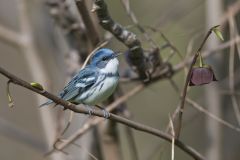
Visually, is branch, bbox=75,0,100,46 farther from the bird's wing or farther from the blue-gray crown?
the blue-gray crown

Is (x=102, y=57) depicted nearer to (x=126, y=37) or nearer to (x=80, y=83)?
(x=80, y=83)

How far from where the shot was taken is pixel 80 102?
3.22m

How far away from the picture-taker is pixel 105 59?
137 inches

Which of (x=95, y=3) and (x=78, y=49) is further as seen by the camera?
(x=78, y=49)

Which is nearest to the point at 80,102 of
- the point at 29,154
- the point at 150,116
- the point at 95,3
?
the point at 95,3

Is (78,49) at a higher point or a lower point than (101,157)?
higher

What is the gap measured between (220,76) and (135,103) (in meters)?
2.02

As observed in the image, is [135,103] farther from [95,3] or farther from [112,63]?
[95,3]

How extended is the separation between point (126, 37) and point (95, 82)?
0.77m

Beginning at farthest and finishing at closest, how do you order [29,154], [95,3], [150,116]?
[29,154] → [150,116] → [95,3]

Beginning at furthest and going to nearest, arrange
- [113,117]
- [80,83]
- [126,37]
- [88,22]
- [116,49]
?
[116,49] < [80,83] < [88,22] < [126,37] < [113,117]

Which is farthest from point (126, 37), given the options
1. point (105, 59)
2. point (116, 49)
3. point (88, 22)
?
point (116, 49)

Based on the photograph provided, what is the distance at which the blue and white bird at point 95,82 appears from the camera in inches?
121

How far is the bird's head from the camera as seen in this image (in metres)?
3.38
